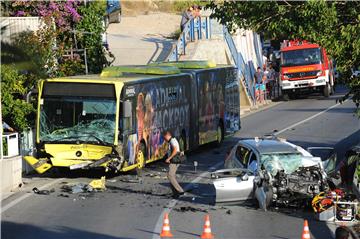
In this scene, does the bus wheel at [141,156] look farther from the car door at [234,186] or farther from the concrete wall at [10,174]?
the car door at [234,186]

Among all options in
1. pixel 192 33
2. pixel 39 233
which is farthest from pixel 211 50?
pixel 39 233

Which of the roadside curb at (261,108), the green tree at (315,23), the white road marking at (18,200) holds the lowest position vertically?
the white road marking at (18,200)

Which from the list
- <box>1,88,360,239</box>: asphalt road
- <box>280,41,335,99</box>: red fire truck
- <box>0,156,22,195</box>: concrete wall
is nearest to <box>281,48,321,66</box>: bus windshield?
<box>280,41,335,99</box>: red fire truck

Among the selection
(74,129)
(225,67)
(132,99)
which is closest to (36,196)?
(74,129)

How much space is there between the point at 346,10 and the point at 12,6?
1778 cm

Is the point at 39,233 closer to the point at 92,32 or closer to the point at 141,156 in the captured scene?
the point at 141,156

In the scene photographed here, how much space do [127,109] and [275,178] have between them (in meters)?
5.86

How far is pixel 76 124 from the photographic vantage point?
22.4 meters

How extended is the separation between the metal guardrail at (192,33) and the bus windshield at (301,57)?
6.09 m

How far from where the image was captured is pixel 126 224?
16.2 metres

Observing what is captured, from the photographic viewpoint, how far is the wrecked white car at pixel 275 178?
17.3 m

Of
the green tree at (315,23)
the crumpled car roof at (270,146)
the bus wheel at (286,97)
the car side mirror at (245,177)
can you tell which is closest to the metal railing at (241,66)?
the bus wheel at (286,97)

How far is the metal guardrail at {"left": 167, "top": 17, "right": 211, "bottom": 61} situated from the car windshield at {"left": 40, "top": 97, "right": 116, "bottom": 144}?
2267cm

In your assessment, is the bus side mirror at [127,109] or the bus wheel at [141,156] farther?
the bus wheel at [141,156]
